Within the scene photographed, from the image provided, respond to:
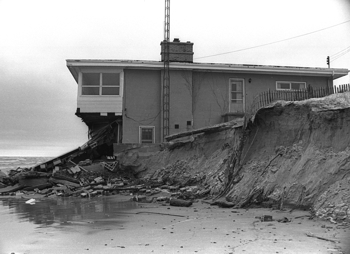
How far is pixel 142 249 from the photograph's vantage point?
24.4 feet

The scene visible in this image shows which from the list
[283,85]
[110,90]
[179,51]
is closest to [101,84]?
[110,90]

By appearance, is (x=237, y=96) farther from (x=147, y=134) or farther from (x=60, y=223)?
(x=60, y=223)

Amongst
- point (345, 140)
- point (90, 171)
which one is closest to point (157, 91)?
point (90, 171)

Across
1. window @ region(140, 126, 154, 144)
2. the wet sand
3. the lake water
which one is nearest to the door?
window @ region(140, 126, 154, 144)

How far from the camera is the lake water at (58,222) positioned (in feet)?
25.8

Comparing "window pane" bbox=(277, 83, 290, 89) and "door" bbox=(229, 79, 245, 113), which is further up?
"window pane" bbox=(277, 83, 290, 89)

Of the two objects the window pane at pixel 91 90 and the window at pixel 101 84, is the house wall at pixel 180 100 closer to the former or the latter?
the window at pixel 101 84

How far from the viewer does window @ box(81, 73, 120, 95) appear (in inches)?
877

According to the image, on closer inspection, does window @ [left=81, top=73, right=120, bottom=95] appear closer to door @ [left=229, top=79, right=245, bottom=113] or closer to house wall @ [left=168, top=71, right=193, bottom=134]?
house wall @ [left=168, top=71, right=193, bottom=134]

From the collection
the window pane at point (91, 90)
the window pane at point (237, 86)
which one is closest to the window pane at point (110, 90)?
the window pane at point (91, 90)

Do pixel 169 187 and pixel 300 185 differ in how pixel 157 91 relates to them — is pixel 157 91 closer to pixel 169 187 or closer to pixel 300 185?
pixel 169 187

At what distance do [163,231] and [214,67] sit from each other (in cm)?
1483

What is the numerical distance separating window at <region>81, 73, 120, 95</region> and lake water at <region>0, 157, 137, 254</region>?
7.50 m

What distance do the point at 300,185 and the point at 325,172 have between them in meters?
0.76
